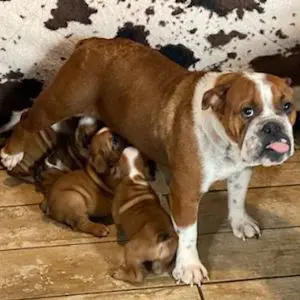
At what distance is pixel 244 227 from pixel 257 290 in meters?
0.27

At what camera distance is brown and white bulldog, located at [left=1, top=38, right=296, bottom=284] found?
1.87m

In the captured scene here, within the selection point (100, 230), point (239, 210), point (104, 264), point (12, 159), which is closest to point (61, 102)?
point (12, 159)

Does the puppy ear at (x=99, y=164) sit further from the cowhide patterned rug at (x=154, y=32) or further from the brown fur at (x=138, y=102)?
the cowhide patterned rug at (x=154, y=32)

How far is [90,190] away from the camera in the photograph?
2.30 meters

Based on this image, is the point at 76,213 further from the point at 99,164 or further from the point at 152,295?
the point at 152,295

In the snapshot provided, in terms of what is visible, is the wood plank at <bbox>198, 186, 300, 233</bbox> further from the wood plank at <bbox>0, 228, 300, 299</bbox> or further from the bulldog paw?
the bulldog paw

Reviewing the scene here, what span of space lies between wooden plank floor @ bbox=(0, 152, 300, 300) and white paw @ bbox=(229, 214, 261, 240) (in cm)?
2

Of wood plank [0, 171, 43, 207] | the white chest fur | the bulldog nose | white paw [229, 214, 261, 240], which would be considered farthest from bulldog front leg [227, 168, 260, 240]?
wood plank [0, 171, 43, 207]

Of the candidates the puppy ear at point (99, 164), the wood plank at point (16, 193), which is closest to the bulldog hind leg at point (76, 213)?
the puppy ear at point (99, 164)

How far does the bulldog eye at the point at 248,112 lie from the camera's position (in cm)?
188

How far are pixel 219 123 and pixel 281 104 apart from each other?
17 centimetres

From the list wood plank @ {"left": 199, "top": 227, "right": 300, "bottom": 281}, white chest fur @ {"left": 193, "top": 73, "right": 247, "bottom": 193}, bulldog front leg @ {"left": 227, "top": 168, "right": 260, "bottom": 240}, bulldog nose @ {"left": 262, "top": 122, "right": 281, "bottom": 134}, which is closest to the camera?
bulldog nose @ {"left": 262, "top": 122, "right": 281, "bottom": 134}

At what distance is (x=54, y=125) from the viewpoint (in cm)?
254

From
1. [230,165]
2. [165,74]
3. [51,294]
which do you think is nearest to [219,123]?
[230,165]
